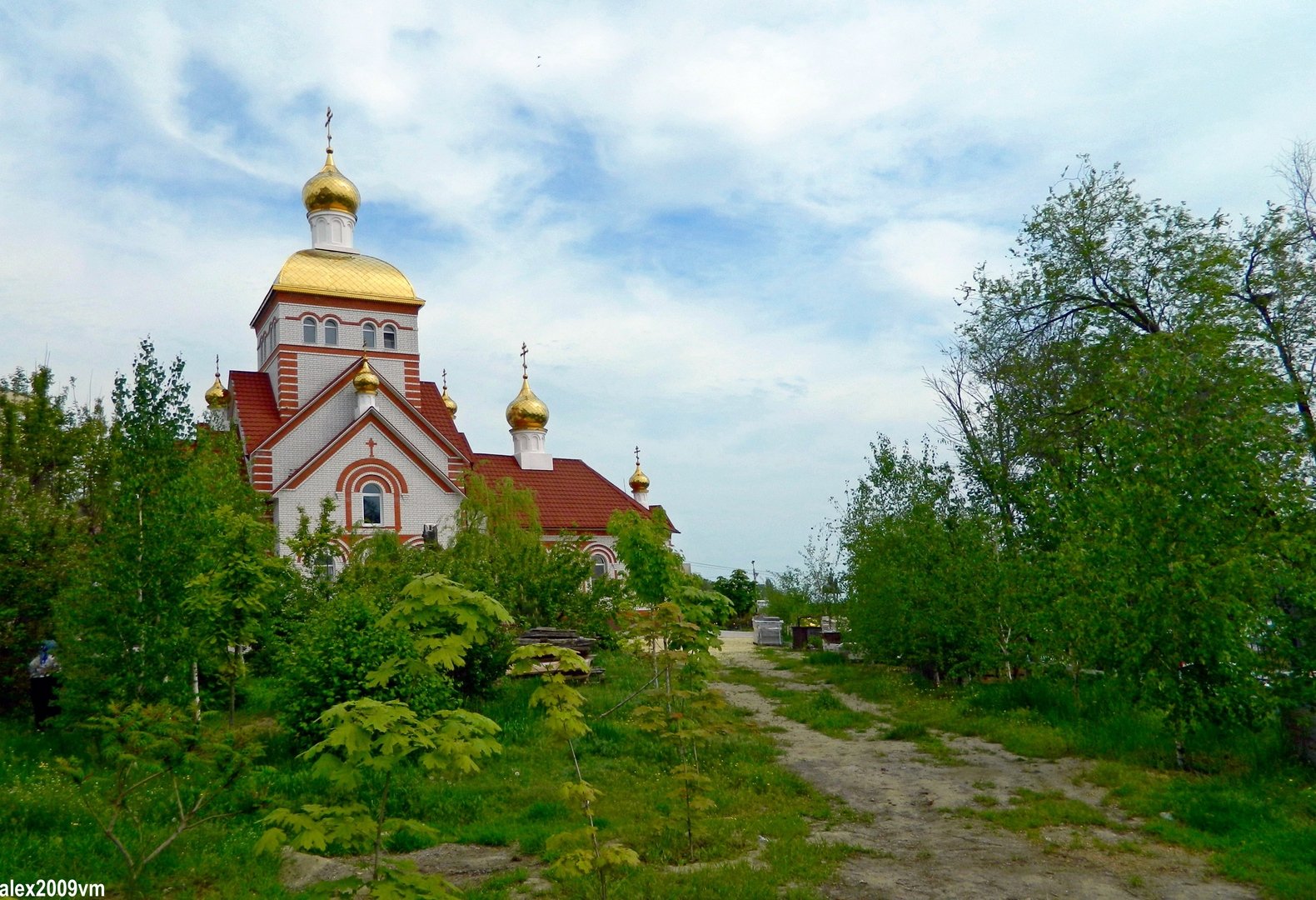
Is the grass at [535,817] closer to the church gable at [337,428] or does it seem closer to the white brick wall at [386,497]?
the white brick wall at [386,497]

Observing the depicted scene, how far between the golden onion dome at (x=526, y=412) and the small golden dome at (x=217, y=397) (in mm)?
10109

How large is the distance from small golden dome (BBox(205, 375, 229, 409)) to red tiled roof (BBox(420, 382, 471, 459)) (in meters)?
6.22

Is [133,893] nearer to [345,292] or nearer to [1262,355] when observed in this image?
[1262,355]

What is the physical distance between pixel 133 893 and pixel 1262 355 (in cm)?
1513

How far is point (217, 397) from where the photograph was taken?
3033cm

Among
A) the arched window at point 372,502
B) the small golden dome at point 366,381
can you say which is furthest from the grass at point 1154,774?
the small golden dome at point 366,381

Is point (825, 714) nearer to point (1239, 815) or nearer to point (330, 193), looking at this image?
point (1239, 815)

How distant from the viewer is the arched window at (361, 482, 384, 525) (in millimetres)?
27781

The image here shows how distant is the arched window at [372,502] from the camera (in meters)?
27.8

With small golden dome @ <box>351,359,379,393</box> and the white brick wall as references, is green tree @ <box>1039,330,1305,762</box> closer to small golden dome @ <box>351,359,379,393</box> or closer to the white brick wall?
the white brick wall

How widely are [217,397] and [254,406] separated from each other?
97.8 inches

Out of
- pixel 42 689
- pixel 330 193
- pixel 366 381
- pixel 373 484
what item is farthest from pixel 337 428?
pixel 42 689

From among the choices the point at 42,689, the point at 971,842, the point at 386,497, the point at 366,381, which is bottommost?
the point at 971,842

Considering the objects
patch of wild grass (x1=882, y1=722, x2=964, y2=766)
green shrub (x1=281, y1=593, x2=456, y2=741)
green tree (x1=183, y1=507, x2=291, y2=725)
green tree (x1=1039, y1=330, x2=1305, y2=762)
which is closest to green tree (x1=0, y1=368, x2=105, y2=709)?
green tree (x1=183, y1=507, x2=291, y2=725)
